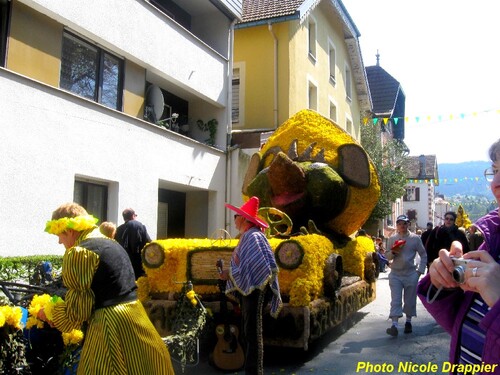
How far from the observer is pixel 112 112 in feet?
33.3

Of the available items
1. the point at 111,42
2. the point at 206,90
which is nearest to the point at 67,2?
the point at 111,42

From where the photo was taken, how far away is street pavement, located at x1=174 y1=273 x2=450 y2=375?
5.36 m

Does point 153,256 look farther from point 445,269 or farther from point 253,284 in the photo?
point 445,269

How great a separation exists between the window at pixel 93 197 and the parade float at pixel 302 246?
11.7 feet

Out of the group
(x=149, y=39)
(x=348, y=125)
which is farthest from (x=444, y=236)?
(x=348, y=125)

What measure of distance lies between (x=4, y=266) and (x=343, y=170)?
5002 millimetres

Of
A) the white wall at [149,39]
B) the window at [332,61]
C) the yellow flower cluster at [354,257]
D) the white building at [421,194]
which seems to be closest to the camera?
the yellow flower cluster at [354,257]

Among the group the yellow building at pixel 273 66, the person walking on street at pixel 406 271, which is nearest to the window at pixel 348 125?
the yellow building at pixel 273 66

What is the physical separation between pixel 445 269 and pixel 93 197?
9.28m

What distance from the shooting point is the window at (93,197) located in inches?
387

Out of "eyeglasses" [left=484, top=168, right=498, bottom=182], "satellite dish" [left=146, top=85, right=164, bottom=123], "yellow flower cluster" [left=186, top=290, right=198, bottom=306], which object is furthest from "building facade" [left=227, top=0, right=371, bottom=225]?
"eyeglasses" [left=484, top=168, right=498, bottom=182]

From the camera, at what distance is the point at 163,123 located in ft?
43.3

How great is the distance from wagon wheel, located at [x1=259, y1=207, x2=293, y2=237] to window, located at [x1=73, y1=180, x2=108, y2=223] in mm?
4349

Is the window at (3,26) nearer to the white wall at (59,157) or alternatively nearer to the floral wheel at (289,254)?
the white wall at (59,157)
